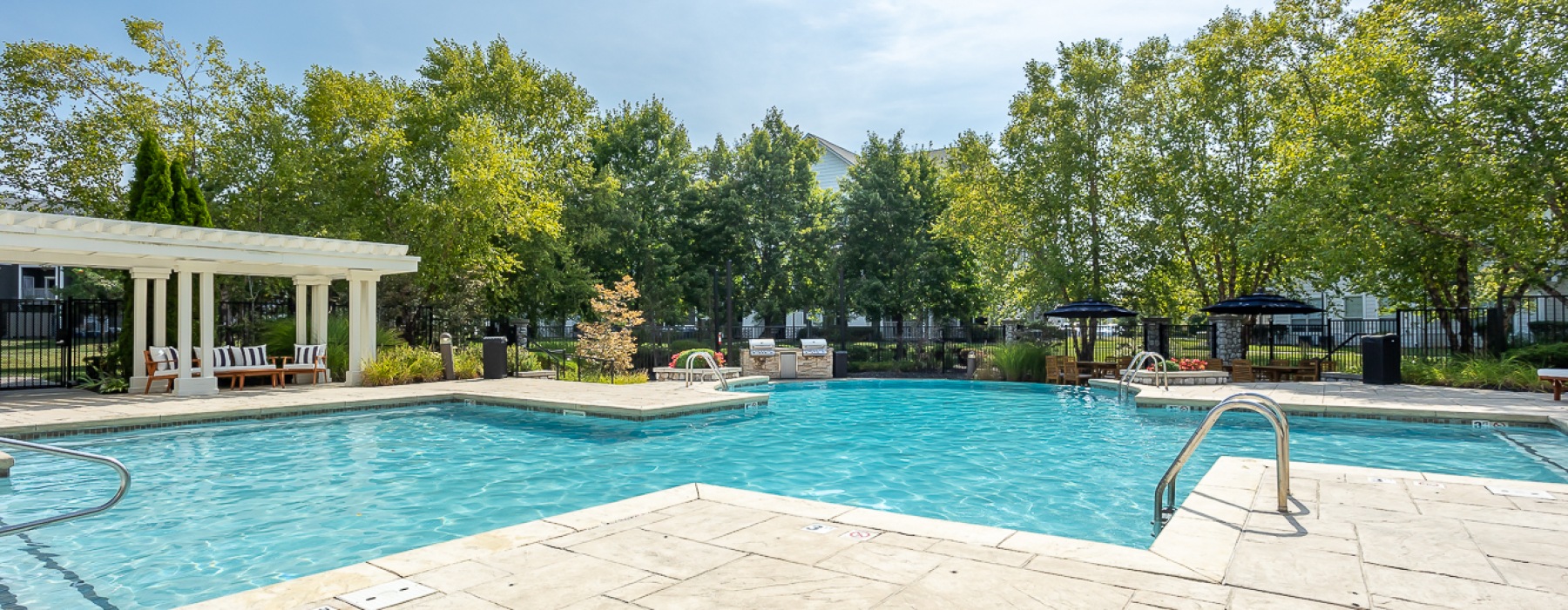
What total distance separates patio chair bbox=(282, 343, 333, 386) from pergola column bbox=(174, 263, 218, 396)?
175 centimetres

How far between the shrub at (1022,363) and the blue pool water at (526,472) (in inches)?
231

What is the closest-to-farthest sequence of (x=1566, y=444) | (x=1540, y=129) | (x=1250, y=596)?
(x=1250, y=596) → (x=1566, y=444) → (x=1540, y=129)

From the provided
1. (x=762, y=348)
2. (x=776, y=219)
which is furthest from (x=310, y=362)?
(x=776, y=219)

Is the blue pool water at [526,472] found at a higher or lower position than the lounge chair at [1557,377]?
lower

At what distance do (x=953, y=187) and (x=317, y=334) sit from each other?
50.2 ft

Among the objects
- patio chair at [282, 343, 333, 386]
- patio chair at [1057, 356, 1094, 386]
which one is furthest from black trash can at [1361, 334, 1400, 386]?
patio chair at [282, 343, 333, 386]

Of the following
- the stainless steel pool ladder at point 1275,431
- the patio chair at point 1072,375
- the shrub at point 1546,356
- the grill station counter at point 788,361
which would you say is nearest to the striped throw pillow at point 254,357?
the grill station counter at point 788,361

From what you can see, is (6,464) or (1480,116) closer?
(6,464)

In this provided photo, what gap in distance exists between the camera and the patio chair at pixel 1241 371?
1530 cm

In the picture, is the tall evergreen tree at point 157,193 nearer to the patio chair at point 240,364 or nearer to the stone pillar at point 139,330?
the stone pillar at point 139,330

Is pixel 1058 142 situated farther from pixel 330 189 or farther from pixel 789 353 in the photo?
pixel 330 189

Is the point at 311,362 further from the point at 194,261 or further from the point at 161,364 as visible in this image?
the point at 194,261

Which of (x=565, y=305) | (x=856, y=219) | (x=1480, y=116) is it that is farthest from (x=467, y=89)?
(x=1480, y=116)

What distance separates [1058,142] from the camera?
1917 centimetres
